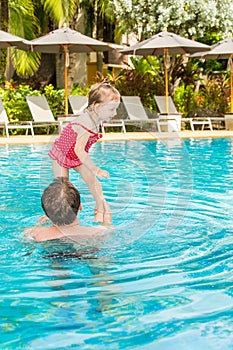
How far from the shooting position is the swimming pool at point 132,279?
3639mm

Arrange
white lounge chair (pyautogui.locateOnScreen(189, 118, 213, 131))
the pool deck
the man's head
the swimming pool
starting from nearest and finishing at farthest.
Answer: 1. the swimming pool
2. the man's head
3. the pool deck
4. white lounge chair (pyautogui.locateOnScreen(189, 118, 213, 131))

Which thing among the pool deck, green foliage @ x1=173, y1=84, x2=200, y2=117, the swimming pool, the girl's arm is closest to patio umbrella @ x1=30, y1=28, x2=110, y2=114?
the pool deck

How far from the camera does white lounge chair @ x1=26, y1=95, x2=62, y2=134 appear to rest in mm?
18031

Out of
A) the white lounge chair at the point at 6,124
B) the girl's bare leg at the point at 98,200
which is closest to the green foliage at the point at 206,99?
the white lounge chair at the point at 6,124

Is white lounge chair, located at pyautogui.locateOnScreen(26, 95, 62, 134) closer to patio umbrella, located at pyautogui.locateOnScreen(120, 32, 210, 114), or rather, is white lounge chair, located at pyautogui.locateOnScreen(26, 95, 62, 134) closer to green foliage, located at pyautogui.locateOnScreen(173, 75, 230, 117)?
patio umbrella, located at pyautogui.locateOnScreen(120, 32, 210, 114)

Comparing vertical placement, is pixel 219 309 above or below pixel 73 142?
below

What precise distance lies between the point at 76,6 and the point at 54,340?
22.4 m

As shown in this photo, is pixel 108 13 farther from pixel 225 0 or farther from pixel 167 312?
pixel 167 312

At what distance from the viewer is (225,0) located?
21.3 m

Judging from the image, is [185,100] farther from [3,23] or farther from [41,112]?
[3,23]

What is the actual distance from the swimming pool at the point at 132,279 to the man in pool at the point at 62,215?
12 centimetres

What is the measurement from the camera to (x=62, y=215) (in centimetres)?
531

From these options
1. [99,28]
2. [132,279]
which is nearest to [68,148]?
[132,279]

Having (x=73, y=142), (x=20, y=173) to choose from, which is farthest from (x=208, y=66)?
(x=73, y=142)
